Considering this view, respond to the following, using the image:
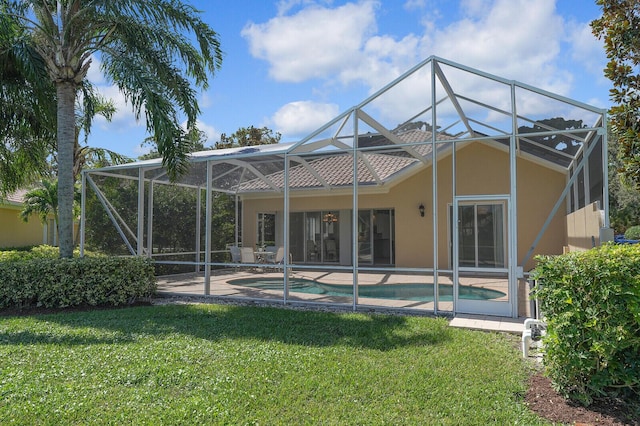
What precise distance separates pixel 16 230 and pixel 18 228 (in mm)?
170

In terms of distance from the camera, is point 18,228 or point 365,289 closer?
point 365,289

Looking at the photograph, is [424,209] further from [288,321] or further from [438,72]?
[288,321]

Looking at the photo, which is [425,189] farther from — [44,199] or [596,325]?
[44,199]

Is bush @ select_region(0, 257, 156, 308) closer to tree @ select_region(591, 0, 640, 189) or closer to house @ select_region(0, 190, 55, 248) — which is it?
tree @ select_region(591, 0, 640, 189)

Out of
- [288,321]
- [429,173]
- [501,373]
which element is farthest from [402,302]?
[429,173]

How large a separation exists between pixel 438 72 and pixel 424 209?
7.99 m

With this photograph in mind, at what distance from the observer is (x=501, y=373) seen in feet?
17.3

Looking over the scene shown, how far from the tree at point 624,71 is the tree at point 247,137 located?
29573mm

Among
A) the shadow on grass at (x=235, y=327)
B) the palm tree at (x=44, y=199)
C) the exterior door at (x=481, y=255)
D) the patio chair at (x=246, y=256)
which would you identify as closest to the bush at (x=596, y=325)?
the shadow on grass at (x=235, y=327)

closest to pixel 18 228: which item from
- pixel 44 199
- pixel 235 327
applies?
pixel 44 199

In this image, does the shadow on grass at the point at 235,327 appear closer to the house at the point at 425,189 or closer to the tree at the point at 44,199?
the house at the point at 425,189

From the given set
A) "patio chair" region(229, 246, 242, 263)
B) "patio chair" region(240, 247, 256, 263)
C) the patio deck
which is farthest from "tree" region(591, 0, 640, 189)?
"patio chair" region(229, 246, 242, 263)

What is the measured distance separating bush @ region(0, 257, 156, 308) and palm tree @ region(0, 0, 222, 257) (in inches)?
36.1

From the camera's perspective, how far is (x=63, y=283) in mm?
9781
